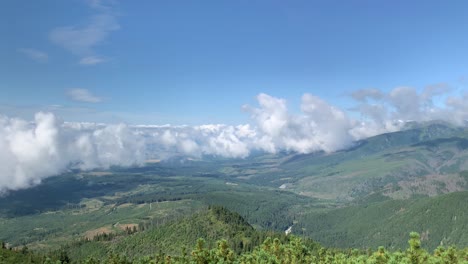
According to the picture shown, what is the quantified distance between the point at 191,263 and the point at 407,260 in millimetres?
40453

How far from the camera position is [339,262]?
100938 millimetres

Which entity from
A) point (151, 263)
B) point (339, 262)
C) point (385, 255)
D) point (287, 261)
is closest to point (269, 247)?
point (287, 261)

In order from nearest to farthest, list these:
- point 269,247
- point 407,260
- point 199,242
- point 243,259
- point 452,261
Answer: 1. point 407,260
2. point 452,261
3. point 199,242
4. point 243,259
5. point 269,247

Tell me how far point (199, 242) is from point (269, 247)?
1596 inches

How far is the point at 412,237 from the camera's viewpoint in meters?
62.8

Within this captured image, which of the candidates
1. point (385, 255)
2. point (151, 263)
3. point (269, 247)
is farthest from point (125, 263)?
point (385, 255)

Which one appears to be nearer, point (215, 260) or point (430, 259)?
point (430, 259)

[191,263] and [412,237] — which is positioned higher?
[412,237]

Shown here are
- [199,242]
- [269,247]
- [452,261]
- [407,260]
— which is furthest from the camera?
[269,247]

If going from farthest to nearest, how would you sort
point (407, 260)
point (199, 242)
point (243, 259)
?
point (243, 259), point (199, 242), point (407, 260)

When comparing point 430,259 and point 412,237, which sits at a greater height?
point 412,237

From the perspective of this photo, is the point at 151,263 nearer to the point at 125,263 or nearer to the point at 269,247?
the point at 125,263

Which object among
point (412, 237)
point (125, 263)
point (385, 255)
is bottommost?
point (125, 263)

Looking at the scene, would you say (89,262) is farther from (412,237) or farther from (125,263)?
(412,237)
